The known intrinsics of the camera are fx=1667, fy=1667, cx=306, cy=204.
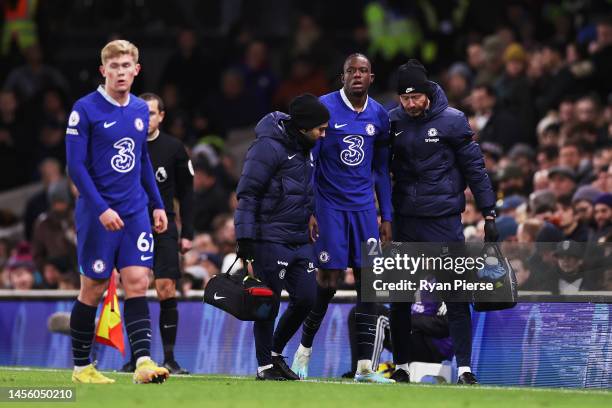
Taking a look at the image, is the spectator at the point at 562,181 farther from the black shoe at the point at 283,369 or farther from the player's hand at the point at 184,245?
the black shoe at the point at 283,369

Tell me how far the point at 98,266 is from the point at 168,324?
2.82 meters

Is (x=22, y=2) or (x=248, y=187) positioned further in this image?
(x=22, y=2)

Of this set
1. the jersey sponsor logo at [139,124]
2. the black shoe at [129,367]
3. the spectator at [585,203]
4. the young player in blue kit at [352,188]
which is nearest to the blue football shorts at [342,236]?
the young player in blue kit at [352,188]

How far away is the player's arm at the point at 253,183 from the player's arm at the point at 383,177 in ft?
3.30

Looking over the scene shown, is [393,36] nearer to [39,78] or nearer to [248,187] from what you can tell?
[39,78]

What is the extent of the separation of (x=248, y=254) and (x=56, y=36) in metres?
14.5

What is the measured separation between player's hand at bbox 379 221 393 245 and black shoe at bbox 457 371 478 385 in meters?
1.20

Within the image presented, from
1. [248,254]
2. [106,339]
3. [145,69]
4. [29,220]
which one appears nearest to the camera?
[248,254]

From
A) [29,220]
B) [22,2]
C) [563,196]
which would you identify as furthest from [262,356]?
[22,2]

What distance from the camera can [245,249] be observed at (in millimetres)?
11906

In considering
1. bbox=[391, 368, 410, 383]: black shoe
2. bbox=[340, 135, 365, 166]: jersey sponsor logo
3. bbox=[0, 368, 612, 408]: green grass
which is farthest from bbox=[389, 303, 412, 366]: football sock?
bbox=[340, 135, 365, 166]: jersey sponsor logo

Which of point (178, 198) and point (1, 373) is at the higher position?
point (178, 198)

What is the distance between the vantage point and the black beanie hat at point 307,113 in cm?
1203

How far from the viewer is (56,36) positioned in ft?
84.5
